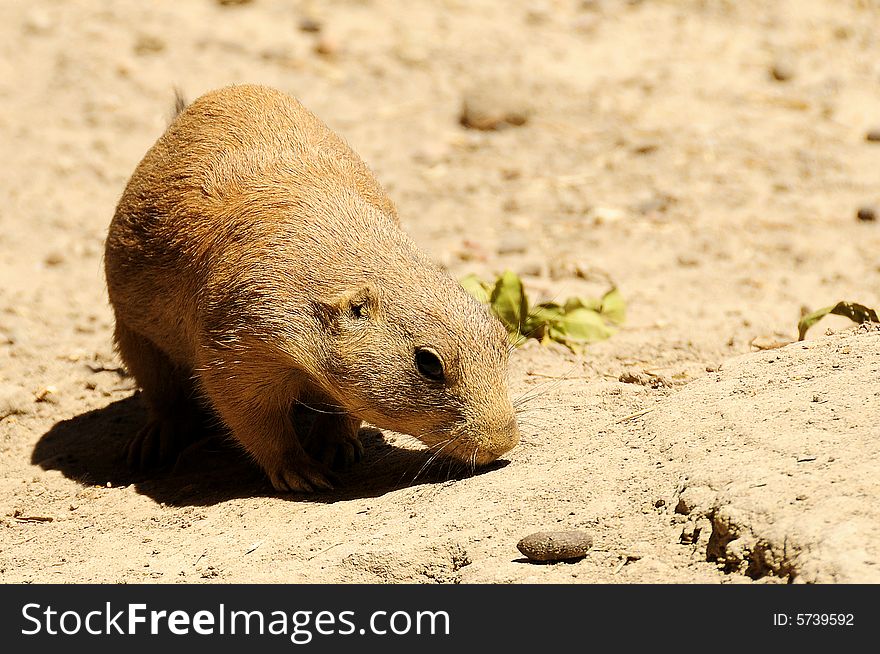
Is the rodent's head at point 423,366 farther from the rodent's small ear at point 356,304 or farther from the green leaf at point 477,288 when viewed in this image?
the green leaf at point 477,288

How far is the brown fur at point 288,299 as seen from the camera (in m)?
5.70

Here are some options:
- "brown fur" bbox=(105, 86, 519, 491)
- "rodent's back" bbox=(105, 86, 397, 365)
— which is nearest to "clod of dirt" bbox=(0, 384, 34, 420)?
"brown fur" bbox=(105, 86, 519, 491)

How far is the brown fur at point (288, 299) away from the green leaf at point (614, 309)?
2.12 meters

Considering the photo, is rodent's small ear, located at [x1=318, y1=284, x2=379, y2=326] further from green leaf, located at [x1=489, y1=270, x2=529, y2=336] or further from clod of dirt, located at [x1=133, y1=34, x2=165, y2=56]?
clod of dirt, located at [x1=133, y1=34, x2=165, y2=56]

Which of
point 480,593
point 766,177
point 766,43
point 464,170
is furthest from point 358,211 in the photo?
point 766,43

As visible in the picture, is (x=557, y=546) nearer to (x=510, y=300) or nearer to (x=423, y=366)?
(x=423, y=366)

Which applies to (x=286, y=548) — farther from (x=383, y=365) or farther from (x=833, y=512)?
(x=833, y=512)

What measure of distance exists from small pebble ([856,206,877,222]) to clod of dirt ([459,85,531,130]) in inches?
148

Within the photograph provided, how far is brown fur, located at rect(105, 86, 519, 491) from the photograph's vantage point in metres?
5.70

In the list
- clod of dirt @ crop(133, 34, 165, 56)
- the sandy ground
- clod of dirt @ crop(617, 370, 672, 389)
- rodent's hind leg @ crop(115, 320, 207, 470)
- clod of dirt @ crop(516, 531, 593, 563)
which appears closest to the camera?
clod of dirt @ crop(516, 531, 593, 563)

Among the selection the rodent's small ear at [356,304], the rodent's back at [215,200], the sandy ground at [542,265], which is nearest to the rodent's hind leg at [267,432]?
the sandy ground at [542,265]

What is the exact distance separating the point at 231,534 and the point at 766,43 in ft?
32.6

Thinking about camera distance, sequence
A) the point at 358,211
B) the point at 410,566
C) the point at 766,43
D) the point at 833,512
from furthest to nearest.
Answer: the point at 766,43, the point at 358,211, the point at 410,566, the point at 833,512

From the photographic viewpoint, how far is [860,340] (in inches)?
232
